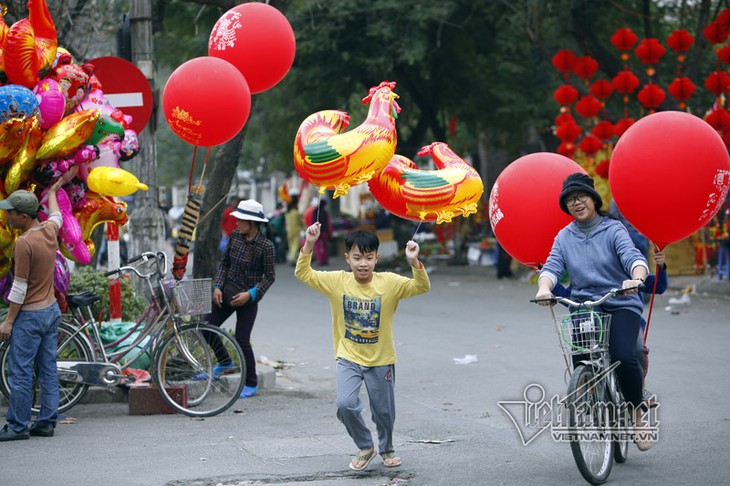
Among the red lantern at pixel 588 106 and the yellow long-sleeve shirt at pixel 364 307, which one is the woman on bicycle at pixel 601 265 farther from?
the red lantern at pixel 588 106

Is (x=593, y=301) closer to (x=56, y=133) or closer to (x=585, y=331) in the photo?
(x=585, y=331)

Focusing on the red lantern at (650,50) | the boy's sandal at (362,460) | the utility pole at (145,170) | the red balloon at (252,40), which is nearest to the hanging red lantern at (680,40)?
the red lantern at (650,50)

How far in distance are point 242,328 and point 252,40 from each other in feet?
8.36

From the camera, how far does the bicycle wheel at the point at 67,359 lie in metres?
8.47

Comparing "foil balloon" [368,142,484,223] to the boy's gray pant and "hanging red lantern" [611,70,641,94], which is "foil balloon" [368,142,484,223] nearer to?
the boy's gray pant

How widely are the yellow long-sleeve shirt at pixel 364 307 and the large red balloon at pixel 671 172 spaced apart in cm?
149

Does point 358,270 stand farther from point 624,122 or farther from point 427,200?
point 624,122

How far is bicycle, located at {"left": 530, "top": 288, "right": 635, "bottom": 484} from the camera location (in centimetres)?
583

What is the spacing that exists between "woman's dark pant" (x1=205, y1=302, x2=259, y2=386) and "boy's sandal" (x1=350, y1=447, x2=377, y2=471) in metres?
2.72

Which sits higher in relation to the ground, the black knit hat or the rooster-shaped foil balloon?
the rooster-shaped foil balloon

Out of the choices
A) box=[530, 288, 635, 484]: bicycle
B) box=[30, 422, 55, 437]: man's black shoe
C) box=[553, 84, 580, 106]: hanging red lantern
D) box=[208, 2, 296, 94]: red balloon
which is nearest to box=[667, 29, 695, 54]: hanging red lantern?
box=[553, 84, 580, 106]: hanging red lantern

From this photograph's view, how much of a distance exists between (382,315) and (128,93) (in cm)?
434

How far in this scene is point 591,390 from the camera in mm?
5977

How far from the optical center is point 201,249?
11.2m
